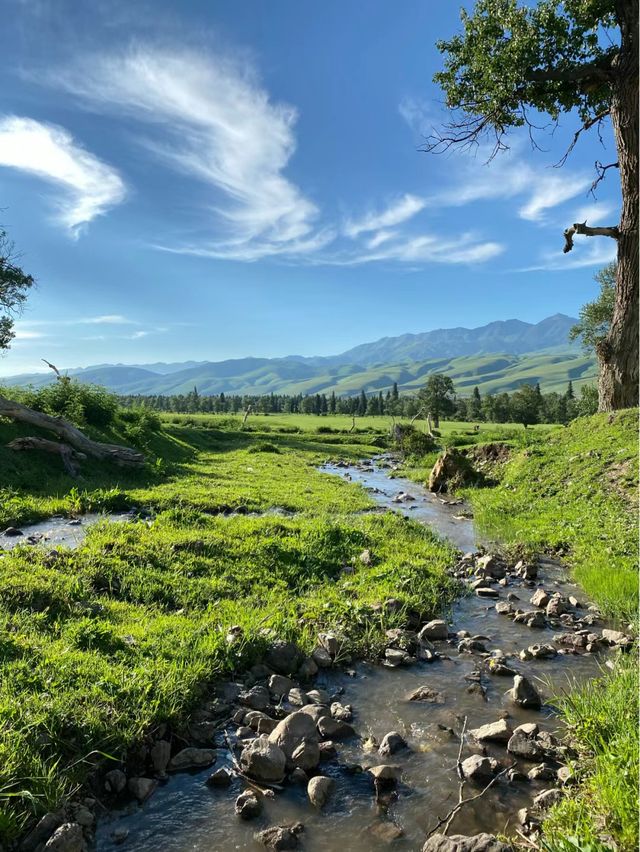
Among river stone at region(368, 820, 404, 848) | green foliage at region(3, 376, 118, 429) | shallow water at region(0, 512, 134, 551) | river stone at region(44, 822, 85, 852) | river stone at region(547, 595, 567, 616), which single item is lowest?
river stone at region(547, 595, 567, 616)

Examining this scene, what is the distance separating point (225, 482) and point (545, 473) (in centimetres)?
1511

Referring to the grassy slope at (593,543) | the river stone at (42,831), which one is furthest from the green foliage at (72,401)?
the river stone at (42,831)

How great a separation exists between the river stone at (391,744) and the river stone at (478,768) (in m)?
0.80

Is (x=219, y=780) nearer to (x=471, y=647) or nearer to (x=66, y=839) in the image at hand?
(x=66, y=839)

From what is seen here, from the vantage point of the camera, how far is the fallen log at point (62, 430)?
24.0 meters

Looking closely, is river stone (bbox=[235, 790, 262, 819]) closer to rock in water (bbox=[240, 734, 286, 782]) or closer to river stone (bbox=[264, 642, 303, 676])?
rock in water (bbox=[240, 734, 286, 782])

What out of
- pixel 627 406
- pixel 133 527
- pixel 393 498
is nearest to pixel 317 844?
pixel 133 527

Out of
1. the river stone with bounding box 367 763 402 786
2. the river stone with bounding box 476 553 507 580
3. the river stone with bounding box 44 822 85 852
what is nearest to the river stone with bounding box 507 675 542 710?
the river stone with bounding box 367 763 402 786

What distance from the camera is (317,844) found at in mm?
4785

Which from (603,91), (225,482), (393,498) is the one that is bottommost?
(393,498)

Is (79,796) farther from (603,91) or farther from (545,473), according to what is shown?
(603,91)

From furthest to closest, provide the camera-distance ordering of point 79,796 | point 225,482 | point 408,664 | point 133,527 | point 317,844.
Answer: point 225,482
point 133,527
point 408,664
point 79,796
point 317,844

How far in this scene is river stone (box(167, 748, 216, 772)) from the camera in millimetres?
5863

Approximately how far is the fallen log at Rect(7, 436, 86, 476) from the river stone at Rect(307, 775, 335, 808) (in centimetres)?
1898
